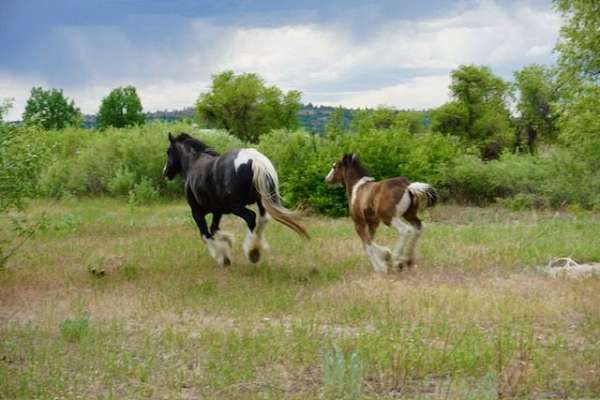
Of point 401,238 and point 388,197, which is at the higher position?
point 388,197

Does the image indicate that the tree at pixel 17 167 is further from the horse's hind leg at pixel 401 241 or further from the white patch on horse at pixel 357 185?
the horse's hind leg at pixel 401 241

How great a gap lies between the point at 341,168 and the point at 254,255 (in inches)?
89.9

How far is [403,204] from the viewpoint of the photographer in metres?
11.7

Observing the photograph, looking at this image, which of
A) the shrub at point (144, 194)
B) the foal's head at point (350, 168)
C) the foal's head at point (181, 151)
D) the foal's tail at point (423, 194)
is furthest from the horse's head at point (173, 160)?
the shrub at point (144, 194)

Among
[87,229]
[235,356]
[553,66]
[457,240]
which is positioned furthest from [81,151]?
[235,356]

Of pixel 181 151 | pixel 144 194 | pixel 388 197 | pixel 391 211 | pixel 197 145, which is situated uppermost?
pixel 197 145

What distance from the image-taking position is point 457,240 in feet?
50.9

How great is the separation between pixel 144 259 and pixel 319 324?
22.4 ft

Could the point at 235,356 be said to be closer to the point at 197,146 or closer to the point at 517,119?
the point at 197,146

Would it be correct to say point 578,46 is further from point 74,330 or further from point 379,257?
point 74,330

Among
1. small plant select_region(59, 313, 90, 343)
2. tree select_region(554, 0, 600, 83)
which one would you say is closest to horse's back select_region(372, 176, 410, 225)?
small plant select_region(59, 313, 90, 343)

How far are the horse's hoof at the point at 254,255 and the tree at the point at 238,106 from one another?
62416mm

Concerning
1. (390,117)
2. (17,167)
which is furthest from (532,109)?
(17,167)

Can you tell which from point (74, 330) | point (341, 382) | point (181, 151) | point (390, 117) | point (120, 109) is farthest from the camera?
point (120, 109)
